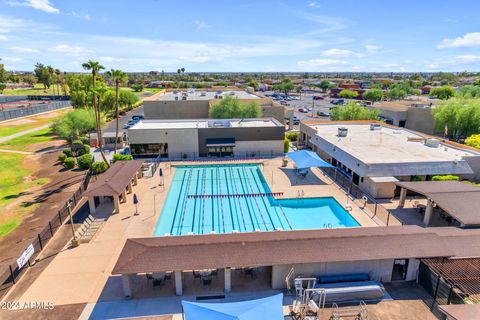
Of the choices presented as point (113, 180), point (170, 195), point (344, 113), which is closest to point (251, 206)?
point (170, 195)

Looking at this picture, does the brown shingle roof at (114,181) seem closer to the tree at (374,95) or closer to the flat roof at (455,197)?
the flat roof at (455,197)

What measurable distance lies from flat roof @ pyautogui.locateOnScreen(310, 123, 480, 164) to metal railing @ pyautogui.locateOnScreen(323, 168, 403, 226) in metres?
2.96

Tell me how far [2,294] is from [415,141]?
136 feet

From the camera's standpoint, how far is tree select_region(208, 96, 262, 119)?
48406mm

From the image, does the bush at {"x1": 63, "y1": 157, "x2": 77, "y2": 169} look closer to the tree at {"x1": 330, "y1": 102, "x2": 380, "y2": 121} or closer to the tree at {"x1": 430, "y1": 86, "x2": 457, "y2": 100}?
the tree at {"x1": 330, "y1": 102, "x2": 380, "y2": 121}

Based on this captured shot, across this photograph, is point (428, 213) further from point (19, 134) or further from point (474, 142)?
point (19, 134)

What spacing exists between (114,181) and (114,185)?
943 millimetres

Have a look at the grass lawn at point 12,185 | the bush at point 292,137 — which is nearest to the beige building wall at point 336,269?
the grass lawn at point 12,185

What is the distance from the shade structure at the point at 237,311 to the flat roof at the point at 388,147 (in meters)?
20.0

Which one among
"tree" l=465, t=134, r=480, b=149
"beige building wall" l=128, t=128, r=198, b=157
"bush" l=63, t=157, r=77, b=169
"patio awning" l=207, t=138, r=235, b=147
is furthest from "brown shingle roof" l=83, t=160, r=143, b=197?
"tree" l=465, t=134, r=480, b=149

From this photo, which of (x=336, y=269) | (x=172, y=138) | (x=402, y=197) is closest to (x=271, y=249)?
(x=336, y=269)

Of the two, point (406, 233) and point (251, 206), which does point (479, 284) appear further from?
point (251, 206)

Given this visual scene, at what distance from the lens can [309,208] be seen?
26.6 m

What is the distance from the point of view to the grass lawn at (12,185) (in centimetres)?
2283
